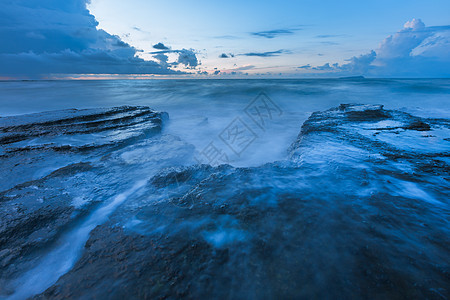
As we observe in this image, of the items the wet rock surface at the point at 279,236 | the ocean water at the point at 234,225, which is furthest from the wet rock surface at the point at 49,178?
the wet rock surface at the point at 279,236

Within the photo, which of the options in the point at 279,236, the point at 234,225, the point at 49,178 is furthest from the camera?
the point at 49,178

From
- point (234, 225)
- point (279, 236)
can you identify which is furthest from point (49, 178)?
point (279, 236)

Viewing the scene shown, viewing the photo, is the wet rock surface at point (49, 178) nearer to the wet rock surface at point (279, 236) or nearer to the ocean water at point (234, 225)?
the ocean water at point (234, 225)

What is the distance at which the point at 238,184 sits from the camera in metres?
2.82

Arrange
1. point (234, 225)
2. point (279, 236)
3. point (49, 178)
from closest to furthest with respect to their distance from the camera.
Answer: point (279, 236)
point (234, 225)
point (49, 178)

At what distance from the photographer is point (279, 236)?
6.18 feet

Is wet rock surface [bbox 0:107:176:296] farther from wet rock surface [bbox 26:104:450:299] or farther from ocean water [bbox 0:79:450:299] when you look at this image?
wet rock surface [bbox 26:104:450:299]

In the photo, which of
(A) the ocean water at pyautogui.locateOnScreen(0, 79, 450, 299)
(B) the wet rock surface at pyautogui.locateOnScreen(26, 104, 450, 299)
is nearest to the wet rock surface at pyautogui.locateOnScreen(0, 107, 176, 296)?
(A) the ocean water at pyautogui.locateOnScreen(0, 79, 450, 299)

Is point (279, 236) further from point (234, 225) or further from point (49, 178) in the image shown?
point (49, 178)

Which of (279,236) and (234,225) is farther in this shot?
(234,225)

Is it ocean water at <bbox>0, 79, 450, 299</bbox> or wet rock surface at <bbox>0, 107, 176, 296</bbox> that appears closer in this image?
ocean water at <bbox>0, 79, 450, 299</bbox>

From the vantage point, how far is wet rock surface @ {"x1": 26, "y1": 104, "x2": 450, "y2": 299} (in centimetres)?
147

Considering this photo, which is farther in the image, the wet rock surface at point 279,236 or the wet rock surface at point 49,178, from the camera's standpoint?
the wet rock surface at point 49,178

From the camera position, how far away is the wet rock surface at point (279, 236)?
1475mm
